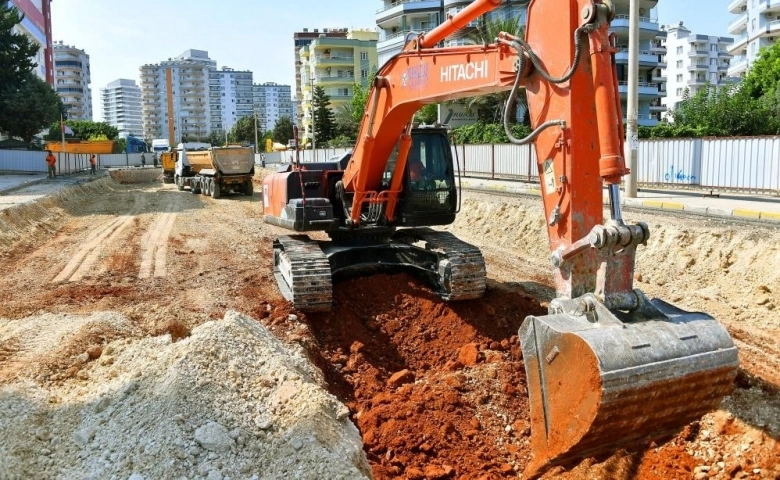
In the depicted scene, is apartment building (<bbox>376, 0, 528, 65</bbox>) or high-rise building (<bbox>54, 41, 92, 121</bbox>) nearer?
apartment building (<bbox>376, 0, 528, 65</bbox>)

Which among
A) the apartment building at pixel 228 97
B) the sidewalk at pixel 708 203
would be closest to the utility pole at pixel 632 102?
the sidewalk at pixel 708 203

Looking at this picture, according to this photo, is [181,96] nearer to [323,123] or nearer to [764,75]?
[323,123]

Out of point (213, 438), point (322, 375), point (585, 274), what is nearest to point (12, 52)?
point (322, 375)

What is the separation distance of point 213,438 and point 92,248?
36.6ft

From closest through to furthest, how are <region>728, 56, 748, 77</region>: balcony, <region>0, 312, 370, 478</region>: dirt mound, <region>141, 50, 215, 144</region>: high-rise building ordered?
1. <region>0, 312, 370, 478</region>: dirt mound
2. <region>728, 56, 748, 77</region>: balcony
3. <region>141, 50, 215, 144</region>: high-rise building

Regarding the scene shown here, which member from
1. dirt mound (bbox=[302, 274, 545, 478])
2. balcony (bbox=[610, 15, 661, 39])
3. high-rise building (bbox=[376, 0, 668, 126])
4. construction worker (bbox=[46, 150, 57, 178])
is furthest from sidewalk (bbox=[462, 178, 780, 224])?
balcony (bbox=[610, 15, 661, 39])

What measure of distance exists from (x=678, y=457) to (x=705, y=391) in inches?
56.8

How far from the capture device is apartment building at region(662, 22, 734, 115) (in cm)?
10819

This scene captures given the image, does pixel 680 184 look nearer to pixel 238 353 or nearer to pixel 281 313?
pixel 281 313

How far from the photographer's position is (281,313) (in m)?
7.63

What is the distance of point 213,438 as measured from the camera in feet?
14.8

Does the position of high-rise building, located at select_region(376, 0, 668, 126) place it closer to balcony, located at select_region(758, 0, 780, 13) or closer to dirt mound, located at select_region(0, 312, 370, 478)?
balcony, located at select_region(758, 0, 780, 13)

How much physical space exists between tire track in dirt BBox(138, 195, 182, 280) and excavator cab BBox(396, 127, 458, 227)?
16.2ft

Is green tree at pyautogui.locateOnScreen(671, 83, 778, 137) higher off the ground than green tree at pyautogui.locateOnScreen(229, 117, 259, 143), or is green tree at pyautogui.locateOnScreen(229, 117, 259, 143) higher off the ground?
green tree at pyautogui.locateOnScreen(229, 117, 259, 143)
